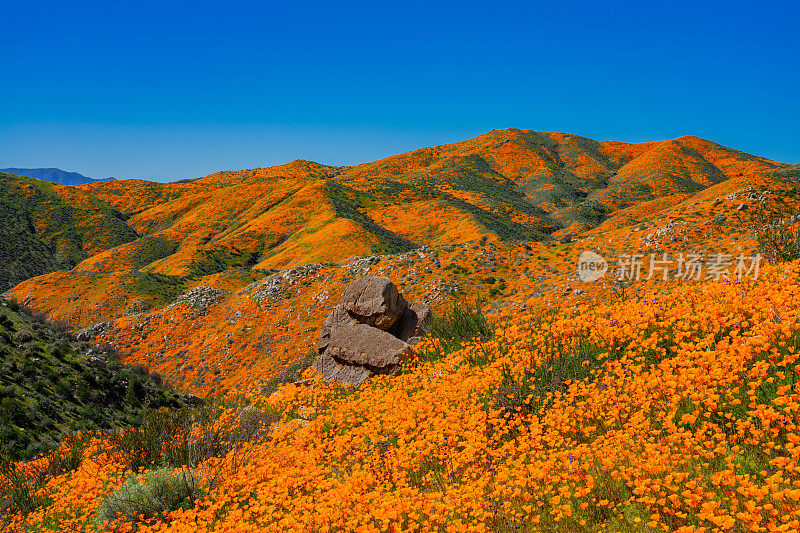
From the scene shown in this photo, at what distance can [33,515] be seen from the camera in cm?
802

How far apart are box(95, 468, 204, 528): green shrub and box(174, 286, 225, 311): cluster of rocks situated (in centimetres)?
2562

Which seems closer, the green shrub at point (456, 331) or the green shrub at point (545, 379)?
the green shrub at point (545, 379)

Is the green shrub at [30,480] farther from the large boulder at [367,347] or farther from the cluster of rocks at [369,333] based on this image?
the large boulder at [367,347]

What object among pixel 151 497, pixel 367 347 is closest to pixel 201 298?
pixel 367 347

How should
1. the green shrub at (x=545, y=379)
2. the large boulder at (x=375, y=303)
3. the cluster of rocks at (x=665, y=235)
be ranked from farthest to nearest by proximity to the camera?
the cluster of rocks at (x=665, y=235), the large boulder at (x=375, y=303), the green shrub at (x=545, y=379)

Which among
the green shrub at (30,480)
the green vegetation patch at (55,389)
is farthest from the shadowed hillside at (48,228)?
the green shrub at (30,480)

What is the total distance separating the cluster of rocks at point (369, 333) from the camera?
1299cm

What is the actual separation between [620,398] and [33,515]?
33.1ft

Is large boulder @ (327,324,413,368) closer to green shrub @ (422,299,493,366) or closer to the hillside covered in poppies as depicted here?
the hillside covered in poppies

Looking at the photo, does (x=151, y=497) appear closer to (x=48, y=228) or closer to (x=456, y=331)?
(x=456, y=331)

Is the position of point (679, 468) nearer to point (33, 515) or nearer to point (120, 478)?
point (120, 478)

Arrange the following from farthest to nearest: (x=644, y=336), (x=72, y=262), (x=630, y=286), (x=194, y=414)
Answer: (x=72, y=262)
(x=630, y=286)
(x=194, y=414)
(x=644, y=336)

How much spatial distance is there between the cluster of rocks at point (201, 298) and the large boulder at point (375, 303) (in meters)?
19.5

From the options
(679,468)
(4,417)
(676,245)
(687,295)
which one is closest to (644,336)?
(687,295)
